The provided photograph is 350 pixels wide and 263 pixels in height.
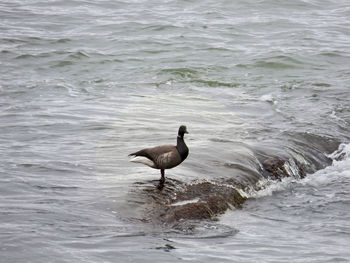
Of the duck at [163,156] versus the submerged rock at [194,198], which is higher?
the duck at [163,156]

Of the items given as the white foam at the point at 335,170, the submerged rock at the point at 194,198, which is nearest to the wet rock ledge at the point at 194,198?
the submerged rock at the point at 194,198

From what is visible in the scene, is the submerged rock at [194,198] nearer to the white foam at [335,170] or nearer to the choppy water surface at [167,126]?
the choppy water surface at [167,126]

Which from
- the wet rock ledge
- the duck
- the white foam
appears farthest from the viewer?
the white foam

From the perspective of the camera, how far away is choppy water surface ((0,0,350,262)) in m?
7.77

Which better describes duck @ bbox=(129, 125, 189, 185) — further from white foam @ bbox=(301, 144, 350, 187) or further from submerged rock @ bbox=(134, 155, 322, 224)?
white foam @ bbox=(301, 144, 350, 187)

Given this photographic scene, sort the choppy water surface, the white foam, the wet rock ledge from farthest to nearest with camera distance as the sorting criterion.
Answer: the white foam < the wet rock ledge < the choppy water surface

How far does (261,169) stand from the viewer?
10.3 metres

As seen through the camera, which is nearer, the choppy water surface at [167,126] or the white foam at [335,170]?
the choppy water surface at [167,126]

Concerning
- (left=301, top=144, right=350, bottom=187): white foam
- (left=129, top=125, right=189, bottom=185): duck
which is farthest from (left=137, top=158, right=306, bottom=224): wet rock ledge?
(left=301, top=144, right=350, bottom=187): white foam

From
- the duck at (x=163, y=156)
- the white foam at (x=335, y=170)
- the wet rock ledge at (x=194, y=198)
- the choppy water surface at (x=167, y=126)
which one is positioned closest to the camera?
the choppy water surface at (x=167, y=126)

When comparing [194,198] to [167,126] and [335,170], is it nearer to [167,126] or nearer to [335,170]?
[335,170]

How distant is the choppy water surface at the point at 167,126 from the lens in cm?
777

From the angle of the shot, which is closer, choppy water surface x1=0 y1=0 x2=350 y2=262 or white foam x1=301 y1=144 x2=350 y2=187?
choppy water surface x1=0 y1=0 x2=350 y2=262

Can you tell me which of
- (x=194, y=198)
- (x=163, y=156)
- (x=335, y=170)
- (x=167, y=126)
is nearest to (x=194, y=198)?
(x=194, y=198)
